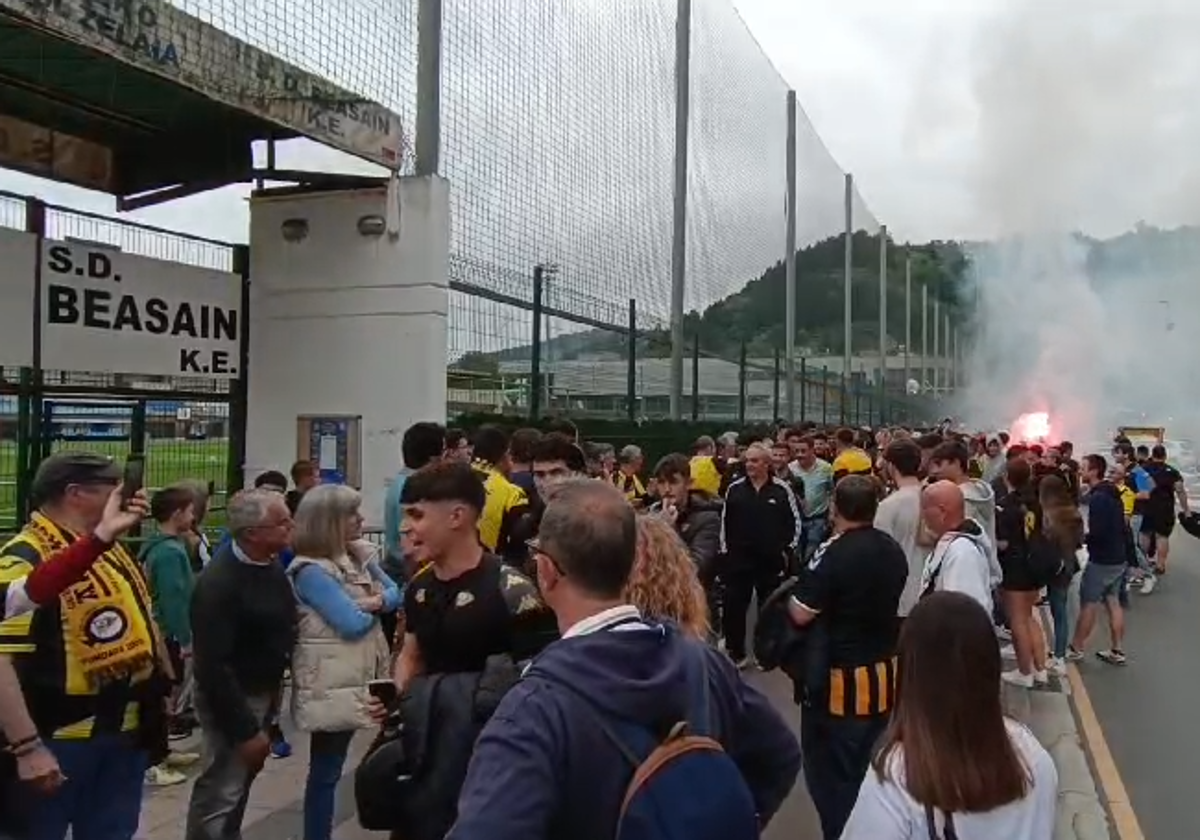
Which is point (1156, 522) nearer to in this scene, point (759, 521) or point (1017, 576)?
point (1017, 576)

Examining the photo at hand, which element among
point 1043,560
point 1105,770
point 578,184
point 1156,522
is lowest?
point 1105,770

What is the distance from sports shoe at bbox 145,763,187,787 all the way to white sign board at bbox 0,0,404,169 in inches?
144

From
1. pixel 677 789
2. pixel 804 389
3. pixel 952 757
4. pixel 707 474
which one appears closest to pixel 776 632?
pixel 952 757

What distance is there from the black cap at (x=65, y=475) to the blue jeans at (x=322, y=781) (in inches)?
57.0

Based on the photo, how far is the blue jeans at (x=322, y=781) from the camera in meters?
4.67

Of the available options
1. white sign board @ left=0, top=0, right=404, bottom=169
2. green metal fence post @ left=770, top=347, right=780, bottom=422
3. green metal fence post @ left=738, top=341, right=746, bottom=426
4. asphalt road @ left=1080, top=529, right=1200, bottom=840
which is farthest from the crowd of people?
green metal fence post @ left=770, top=347, right=780, bottom=422

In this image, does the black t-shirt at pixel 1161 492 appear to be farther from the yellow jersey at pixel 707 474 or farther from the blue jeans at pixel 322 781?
the blue jeans at pixel 322 781

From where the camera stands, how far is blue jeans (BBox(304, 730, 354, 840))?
4672 mm

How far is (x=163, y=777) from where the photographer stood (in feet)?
20.8

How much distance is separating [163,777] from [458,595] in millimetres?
3886

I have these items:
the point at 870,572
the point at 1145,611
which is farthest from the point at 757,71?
the point at 870,572

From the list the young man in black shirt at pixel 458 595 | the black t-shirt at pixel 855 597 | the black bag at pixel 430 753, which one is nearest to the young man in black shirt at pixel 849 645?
the black t-shirt at pixel 855 597

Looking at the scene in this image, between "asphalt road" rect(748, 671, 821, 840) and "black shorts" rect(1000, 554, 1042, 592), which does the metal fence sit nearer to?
"asphalt road" rect(748, 671, 821, 840)

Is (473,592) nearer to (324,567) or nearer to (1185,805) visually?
(324,567)
